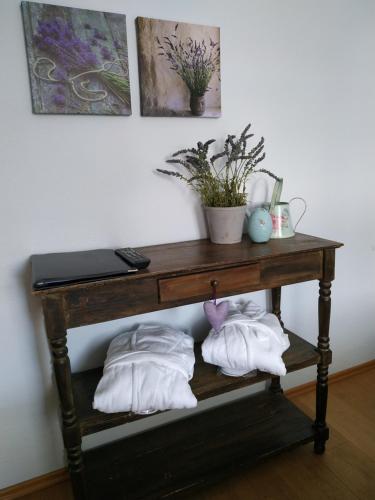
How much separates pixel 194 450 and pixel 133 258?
916 millimetres

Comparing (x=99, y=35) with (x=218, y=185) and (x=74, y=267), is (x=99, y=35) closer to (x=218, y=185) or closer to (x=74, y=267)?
(x=218, y=185)

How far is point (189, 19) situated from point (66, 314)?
117 centimetres

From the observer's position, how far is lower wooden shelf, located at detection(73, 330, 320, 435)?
44.4 inches

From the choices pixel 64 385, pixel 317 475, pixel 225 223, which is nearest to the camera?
pixel 64 385

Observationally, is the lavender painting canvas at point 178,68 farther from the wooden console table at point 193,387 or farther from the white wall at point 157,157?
the wooden console table at point 193,387

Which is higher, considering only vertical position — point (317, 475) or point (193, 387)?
point (193, 387)

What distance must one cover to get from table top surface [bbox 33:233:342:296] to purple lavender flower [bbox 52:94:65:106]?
1.90 feet

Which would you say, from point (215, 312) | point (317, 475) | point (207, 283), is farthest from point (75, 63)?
point (317, 475)

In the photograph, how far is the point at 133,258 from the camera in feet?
3.75

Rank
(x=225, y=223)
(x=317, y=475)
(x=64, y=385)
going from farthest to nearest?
(x=317, y=475) → (x=225, y=223) → (x=64, y=385)

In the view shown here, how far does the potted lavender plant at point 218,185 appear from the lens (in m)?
1.34

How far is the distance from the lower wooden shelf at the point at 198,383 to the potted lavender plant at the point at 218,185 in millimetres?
513

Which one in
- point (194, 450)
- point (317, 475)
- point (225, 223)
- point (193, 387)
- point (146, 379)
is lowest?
point (317, 475)

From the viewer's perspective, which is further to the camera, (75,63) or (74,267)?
(75,63)
